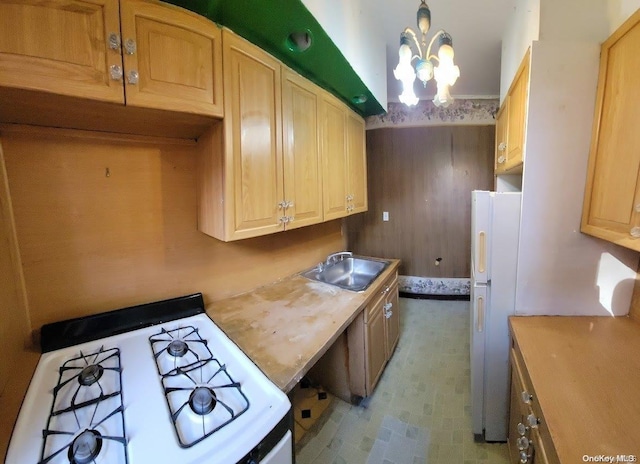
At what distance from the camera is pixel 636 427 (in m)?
0.71

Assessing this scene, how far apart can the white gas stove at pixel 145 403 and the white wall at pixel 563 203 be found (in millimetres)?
1391

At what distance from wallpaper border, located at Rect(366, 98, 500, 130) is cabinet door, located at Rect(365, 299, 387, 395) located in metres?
2.48

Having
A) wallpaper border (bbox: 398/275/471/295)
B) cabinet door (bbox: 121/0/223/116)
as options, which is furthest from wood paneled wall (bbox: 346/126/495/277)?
cabinet door (bbox: 121/0/223/116)

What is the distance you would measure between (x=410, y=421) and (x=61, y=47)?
7.63 ft

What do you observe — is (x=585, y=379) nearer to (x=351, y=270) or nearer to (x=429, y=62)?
(x=429, y=62)

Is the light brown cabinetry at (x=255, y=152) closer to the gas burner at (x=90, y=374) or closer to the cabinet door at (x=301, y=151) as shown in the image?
the cabinet door at (x=301, y=151)

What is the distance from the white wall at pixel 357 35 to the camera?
1283 millimetres

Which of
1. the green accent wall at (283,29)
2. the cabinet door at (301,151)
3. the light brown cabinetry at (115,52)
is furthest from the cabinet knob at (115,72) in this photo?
the cabinet door at (301,151)

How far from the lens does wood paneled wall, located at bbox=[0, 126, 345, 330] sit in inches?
38.9

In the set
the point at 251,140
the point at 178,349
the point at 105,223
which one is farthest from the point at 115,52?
the point at 178,349

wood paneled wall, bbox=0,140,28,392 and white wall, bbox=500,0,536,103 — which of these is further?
white wall, bbox=500,0,536,103

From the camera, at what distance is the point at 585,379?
89 centimetres

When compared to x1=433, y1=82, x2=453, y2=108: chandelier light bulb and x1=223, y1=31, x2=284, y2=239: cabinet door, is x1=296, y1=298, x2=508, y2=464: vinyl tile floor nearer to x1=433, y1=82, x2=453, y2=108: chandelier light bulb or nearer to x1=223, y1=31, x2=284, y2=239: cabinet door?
x1=223, y1=31, x2=284, y2=239: cabinet door

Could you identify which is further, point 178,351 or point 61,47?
point 178,351
